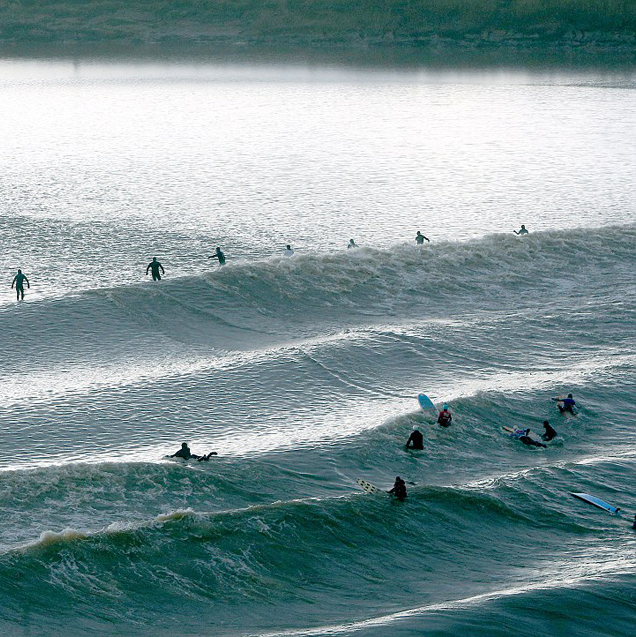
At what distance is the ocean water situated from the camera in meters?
A: 23.9

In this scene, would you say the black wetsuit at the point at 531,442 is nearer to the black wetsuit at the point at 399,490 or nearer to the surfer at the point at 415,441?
the surfer at the point at 415,441

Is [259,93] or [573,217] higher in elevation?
[259,93]

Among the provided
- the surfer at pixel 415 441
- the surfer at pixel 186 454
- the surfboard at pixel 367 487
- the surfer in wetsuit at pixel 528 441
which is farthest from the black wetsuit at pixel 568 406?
the surfer at pixel 186 454

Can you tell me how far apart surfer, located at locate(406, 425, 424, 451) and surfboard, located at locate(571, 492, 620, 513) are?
5.44 m

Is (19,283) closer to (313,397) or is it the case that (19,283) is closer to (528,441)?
(313,397)

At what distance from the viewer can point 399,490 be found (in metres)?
27.5

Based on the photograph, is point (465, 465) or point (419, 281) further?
point (419, 281)

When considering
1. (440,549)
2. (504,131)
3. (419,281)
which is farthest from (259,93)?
(440,549)

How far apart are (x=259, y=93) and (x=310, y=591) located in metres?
121

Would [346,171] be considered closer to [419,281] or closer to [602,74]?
[419,281]

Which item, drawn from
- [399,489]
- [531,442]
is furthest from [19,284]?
[531,442]

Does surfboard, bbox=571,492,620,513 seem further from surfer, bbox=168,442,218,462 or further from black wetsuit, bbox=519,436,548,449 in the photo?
surfer, bbox=168,442,218,462

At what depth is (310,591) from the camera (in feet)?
79.5

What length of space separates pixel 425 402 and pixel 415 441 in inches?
130
